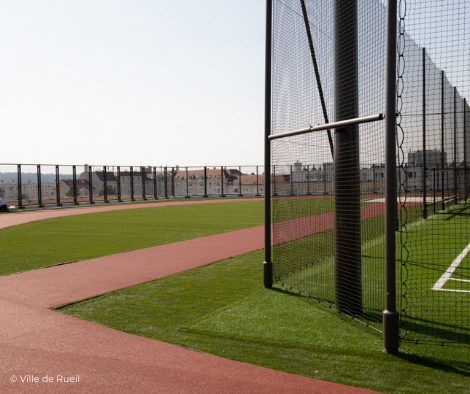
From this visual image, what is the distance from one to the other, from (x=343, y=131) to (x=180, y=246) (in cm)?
630

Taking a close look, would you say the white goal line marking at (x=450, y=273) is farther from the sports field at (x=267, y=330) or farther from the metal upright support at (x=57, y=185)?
the metal upright support at (x=57, y=185)

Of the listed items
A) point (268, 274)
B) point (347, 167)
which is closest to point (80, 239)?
point (268, 274)

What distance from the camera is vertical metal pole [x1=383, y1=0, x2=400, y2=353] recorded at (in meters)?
3.80

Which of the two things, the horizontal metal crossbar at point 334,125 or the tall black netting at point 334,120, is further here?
the tall black netting at point 334,120

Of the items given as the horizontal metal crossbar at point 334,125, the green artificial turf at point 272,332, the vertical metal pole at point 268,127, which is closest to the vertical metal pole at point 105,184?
the green artificial turf at point 272,332

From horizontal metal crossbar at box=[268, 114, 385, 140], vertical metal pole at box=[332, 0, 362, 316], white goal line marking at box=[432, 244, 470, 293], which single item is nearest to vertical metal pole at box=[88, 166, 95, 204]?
white goal line marking at box=[432, 244, 470, 293]

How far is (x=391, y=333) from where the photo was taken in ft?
12.6

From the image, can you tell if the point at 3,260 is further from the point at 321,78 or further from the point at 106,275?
the point at 321,78

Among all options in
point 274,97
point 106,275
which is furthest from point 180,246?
point 274,97

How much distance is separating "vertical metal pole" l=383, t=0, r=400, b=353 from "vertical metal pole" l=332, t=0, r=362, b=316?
104cm

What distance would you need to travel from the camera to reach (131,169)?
35.8m

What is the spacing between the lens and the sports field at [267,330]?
11.3 ft

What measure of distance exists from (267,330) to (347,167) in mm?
2098

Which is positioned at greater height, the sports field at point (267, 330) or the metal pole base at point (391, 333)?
the metal pole base at point (391, 333)
